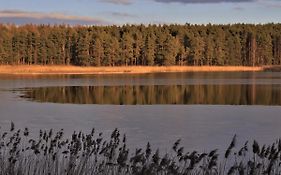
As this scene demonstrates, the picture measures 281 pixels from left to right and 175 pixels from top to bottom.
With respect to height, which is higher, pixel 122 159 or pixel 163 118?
pixel 122 159

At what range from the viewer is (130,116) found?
1950 cm

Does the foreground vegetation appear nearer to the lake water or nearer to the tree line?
the lake water

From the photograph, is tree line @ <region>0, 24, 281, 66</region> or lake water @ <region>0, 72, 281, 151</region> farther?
tree line @ <region>0, 24, 281, 66</region>

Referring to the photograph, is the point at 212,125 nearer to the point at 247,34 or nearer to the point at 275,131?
the point at 275,131

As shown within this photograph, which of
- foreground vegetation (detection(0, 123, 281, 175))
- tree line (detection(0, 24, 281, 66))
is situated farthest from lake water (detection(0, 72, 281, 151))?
tree line (detection(0, 24, 281, 66))

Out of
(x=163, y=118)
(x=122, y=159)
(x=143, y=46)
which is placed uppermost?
(x=143, y=46)

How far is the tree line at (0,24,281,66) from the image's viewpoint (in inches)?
4158

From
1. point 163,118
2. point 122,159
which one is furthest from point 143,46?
point 122,159

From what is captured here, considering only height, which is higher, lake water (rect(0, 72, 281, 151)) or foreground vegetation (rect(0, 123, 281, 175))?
foreground vegetation (rect(0, 123, 281, 175))

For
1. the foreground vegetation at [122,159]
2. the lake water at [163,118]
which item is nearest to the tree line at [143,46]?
the lake water at [163,118]

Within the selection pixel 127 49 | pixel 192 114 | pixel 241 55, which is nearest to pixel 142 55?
pixel 127 49

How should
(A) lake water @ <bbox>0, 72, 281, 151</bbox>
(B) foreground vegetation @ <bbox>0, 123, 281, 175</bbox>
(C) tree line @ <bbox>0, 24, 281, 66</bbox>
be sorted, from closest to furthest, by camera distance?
(B) foreground vegetation @ <bbox>0, 123, 281, 175</bbox>, (A) lake water @ <bbox>0, 72, 281, 151</bbox>, (C) tree line @ <bbox>0, 24, 281, 66</bbox>

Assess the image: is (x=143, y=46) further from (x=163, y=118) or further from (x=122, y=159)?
(x=122, y=159)

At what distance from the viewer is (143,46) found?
108438 millimetres
